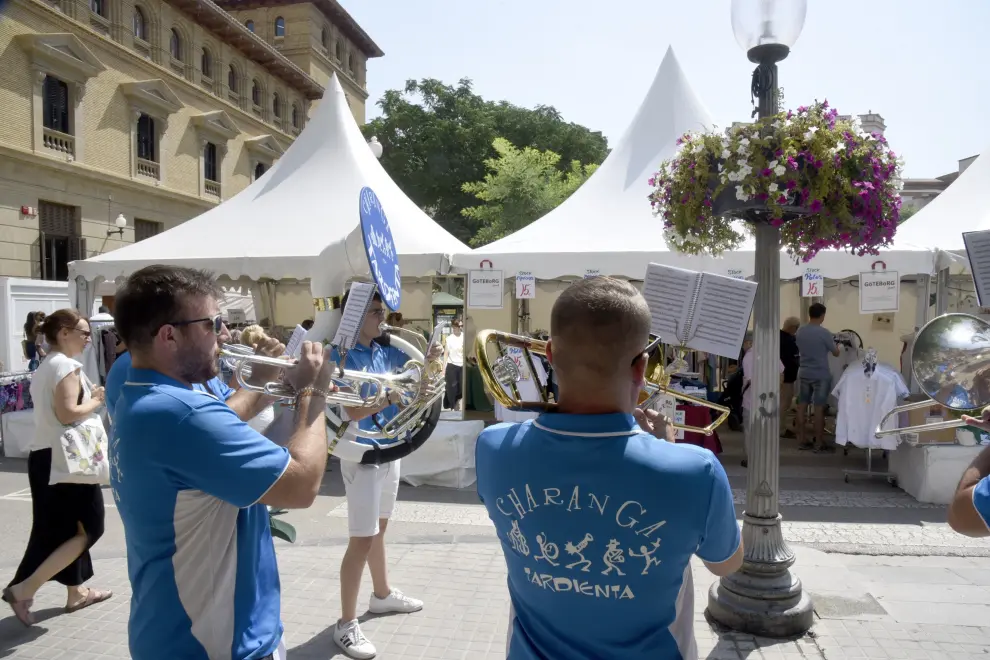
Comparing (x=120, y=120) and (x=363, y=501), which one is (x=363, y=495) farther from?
(x=120, y=120)

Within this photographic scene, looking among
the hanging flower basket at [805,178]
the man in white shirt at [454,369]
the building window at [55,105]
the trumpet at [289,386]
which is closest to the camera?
the trumpet at [289,386]

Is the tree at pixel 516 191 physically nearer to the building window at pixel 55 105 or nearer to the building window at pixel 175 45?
the building window at pixel 175 45

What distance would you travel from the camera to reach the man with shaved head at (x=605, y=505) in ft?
4.32

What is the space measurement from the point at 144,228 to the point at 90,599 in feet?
72.5

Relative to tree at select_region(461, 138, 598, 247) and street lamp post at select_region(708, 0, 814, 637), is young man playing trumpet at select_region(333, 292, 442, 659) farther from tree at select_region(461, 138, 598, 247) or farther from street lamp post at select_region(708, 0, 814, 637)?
tree at select_region(461, 138, 598, 247)

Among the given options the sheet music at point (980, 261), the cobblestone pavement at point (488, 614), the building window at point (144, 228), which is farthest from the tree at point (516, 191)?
the sheet music at point (980, 261)

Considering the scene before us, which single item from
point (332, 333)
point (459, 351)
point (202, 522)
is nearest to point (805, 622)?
point (332, 333)

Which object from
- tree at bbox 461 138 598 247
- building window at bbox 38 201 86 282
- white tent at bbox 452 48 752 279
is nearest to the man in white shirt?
white tent at bbox 452 48 752 279

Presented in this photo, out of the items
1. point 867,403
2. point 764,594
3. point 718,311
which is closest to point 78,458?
point 718,311

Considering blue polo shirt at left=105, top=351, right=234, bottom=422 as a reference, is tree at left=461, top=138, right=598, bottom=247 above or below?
above

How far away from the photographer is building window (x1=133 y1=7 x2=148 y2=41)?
22938 mm

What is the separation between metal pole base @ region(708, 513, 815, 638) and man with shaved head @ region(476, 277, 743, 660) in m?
2.37

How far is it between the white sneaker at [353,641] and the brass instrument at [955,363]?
2.51 meters

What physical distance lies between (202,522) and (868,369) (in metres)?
7.06
